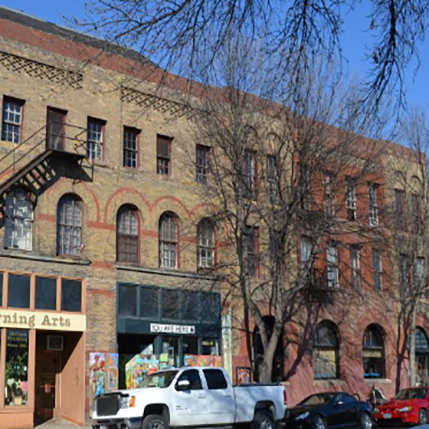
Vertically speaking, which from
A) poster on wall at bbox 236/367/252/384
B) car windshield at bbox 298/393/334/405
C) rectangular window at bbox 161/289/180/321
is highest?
rectangular window at bbox 161/289/180/321

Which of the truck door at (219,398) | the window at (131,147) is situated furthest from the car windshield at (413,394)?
the window at (131,147)

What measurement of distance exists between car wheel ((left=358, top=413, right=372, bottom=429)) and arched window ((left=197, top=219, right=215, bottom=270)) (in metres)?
8.53

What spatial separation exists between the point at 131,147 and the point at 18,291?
285 inches

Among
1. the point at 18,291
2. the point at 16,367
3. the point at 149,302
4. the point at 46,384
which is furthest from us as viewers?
the point at 149,302

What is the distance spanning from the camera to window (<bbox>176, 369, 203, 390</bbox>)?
18297 mm

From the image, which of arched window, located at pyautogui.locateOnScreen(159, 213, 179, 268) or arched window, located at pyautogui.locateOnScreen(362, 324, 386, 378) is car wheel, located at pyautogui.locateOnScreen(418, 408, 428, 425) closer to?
arched window, located at pyautogui.locateOnScreen(362, 324, 386, 378)

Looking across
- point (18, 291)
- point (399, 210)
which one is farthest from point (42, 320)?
point (399, 210)

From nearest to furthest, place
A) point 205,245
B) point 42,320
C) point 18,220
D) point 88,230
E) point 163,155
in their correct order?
point 42,320, point 18,220, point 88,230, point 163,155, point 205,245

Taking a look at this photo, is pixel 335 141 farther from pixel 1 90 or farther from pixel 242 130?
pixel 1 90

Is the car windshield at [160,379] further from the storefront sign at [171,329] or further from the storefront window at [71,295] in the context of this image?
the storefront sign at [171,329]

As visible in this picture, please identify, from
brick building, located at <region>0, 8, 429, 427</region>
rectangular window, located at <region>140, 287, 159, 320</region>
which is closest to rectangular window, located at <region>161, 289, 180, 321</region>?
brick building, located at <region>0, 8, 429, 427</region>

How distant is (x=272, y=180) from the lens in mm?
26203

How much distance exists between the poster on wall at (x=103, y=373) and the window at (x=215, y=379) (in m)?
6.08

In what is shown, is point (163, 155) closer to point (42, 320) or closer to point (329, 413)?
point (42, 320)
